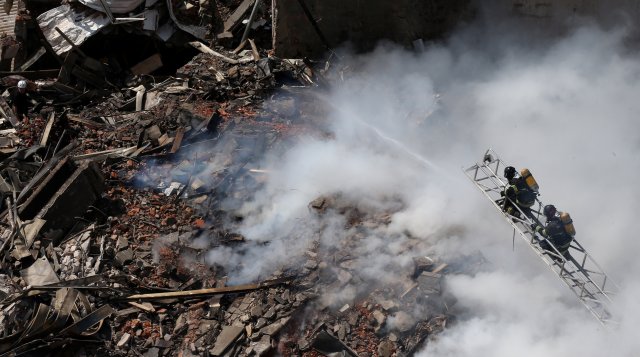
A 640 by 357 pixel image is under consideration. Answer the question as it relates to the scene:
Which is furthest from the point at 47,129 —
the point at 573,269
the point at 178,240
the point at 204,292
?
the point at 573,269

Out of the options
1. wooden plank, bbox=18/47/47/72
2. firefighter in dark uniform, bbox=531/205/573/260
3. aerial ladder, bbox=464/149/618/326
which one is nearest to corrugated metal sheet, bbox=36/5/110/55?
wooden plank, bbox=18/47/47/72

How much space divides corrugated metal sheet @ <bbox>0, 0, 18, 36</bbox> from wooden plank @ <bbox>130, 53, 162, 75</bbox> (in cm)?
363

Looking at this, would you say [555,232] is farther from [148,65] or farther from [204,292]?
[148,65]

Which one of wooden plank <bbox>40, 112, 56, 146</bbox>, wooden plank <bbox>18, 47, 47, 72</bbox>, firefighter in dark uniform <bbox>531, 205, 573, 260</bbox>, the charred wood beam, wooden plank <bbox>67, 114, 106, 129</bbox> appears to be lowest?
the charred wood beam

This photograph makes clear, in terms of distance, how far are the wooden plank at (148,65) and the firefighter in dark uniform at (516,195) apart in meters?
9.70

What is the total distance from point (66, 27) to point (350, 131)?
8009mm

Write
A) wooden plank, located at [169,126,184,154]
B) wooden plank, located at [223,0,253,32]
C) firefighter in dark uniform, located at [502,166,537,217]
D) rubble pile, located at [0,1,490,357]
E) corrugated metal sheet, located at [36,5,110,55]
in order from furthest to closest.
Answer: wooden plank, located at [223,0,253,32] → corrugated metal sheet, located at [36,5,110,55] → wooden plank, located at [169,126,184,154] → firefighter in dark uniform, located at [502,166,537,217] → rubble pile, located at [0,1,490,357]

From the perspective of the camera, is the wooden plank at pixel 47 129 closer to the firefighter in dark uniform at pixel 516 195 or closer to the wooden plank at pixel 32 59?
the wooden plank at pixel 32 59

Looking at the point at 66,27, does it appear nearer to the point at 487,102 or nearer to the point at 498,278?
the point at 487,102

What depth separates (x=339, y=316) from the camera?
8875mm

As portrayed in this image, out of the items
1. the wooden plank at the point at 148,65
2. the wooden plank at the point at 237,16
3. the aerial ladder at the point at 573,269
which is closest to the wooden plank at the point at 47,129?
the wooden plank at the point at 148,65

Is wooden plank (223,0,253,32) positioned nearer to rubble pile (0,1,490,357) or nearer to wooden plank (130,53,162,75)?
rubble pile (0,1,490,357)

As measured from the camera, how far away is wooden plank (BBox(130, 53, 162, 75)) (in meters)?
15.0

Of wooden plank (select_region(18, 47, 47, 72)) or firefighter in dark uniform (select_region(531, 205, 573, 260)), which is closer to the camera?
firefighter in dark uniform (select_region(531, 205, 573, 260))
